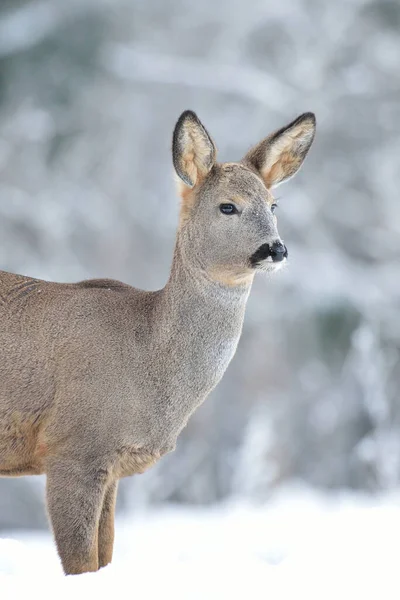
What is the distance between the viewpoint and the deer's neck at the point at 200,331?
19.5 ft

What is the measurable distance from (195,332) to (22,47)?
8.39 meters

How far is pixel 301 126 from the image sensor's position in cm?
635

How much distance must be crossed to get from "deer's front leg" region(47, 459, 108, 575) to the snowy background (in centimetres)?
627

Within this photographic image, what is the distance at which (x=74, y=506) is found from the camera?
18.4 feet

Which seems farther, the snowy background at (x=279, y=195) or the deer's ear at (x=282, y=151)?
the snowy background at (x=279, y=195)

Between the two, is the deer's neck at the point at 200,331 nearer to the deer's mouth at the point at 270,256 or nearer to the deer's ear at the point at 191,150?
the deer's mouth at the point at 270,256

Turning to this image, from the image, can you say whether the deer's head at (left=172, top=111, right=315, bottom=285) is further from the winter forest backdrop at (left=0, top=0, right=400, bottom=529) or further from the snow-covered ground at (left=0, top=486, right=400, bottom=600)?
the winter forest backdrop at (left=0, top=0, right=400, bottom=529)

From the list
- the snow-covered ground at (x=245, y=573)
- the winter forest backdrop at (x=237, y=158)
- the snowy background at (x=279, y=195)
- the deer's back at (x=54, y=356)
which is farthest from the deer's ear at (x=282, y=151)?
the winter forest backdrop at (x=237, y=158)

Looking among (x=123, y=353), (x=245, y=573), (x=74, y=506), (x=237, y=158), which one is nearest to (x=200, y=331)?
(x=123, y=353)

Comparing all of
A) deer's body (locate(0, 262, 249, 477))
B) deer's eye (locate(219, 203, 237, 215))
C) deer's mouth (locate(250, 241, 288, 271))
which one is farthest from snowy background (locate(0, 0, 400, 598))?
deer's mouth (locate(250, 241, 288, 271))

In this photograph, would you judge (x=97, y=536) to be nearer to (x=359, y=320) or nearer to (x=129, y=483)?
(x=129, y=483)

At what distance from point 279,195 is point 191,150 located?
661cm

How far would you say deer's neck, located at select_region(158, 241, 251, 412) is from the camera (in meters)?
5.94

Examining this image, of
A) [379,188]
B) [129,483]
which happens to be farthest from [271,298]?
[129,483]
